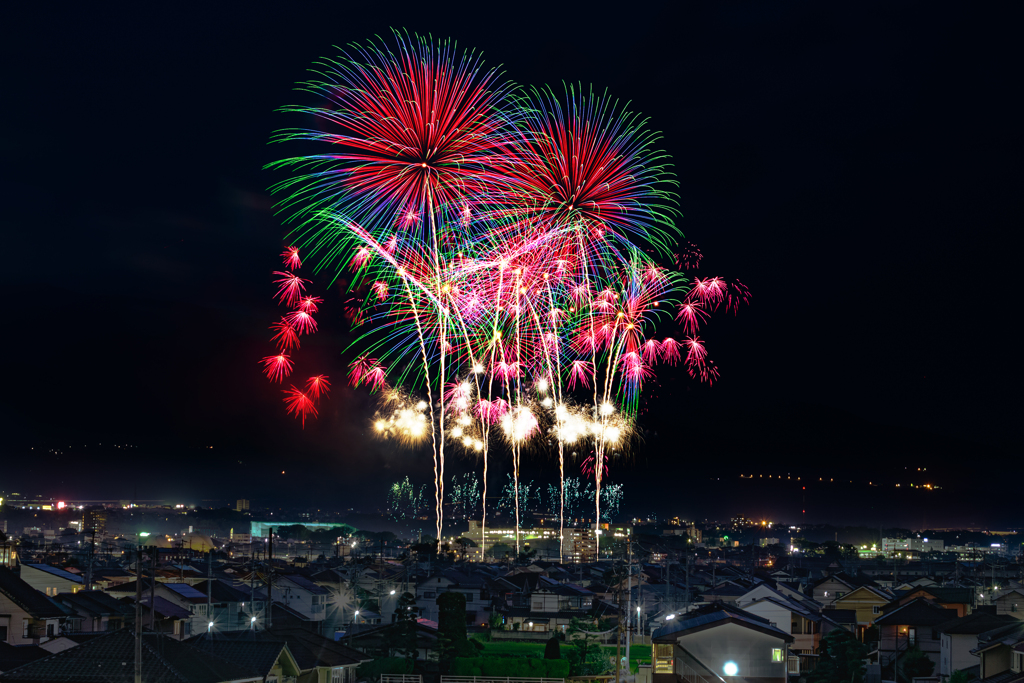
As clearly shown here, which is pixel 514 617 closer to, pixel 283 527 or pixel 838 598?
pixel 838 598

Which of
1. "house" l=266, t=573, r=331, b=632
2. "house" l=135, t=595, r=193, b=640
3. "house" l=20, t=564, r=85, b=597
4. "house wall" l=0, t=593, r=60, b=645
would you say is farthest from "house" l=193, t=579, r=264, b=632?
Answer: "house wall" l=0, t=593, r=60, b=645

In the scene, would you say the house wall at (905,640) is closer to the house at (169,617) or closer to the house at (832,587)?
the house at (832,587)

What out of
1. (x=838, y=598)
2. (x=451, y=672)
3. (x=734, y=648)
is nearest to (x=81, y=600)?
(x=451, y=672)

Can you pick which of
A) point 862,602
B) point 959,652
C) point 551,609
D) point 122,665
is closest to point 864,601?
point 862,602

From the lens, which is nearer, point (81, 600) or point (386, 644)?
point (386, 644)

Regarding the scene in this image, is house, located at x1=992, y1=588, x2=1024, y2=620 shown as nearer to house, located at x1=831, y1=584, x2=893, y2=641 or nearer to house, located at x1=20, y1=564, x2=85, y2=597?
house, located at x1=831, y1=584, x2=893, y2=641

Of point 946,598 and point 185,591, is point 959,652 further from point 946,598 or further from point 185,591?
point 185,591
